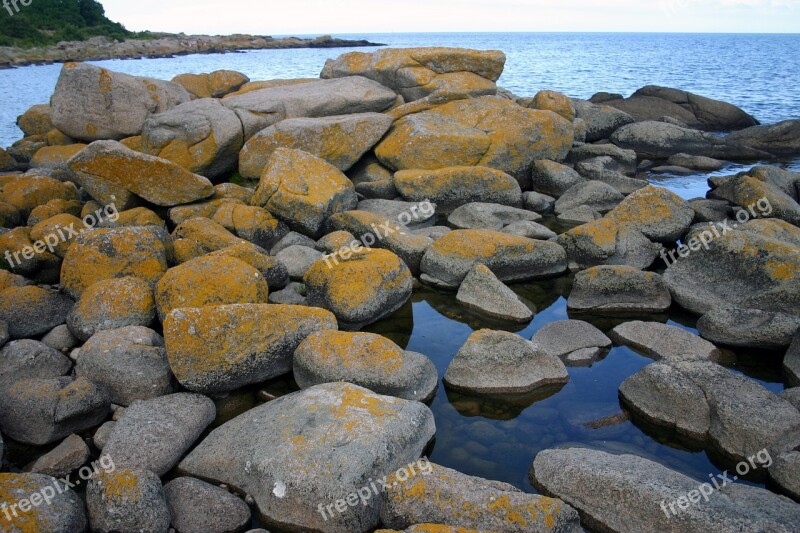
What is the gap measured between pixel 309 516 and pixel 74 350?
4.60 meters

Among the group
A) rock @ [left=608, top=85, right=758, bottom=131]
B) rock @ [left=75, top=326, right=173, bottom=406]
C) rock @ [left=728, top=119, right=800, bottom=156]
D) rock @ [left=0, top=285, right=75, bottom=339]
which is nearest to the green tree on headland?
rock @ [left=608, top=85, right=758, bottom=131]

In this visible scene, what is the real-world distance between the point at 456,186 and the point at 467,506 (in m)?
9.55

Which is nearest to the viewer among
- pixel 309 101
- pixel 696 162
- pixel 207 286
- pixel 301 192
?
pixel 207 286

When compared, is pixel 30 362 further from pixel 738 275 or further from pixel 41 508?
pixel 738 275

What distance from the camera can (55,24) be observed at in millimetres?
79500

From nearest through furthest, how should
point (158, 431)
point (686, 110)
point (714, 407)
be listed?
point (158, 431) < point (714, 407) < point (686, 110)

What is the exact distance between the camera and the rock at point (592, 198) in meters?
14.1

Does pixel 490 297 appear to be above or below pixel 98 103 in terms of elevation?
below

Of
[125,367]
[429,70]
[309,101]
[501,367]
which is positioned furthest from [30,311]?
[429,70]

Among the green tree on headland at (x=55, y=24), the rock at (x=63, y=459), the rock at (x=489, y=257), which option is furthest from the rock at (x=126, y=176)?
the green tree on headland at (x=55, y=24)

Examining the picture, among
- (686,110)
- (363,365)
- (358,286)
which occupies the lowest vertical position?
(363,365)

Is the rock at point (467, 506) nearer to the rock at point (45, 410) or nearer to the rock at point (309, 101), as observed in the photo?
the rock at point (45, 410)

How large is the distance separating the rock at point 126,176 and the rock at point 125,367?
4964mm

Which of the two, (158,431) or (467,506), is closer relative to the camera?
(467,506)
